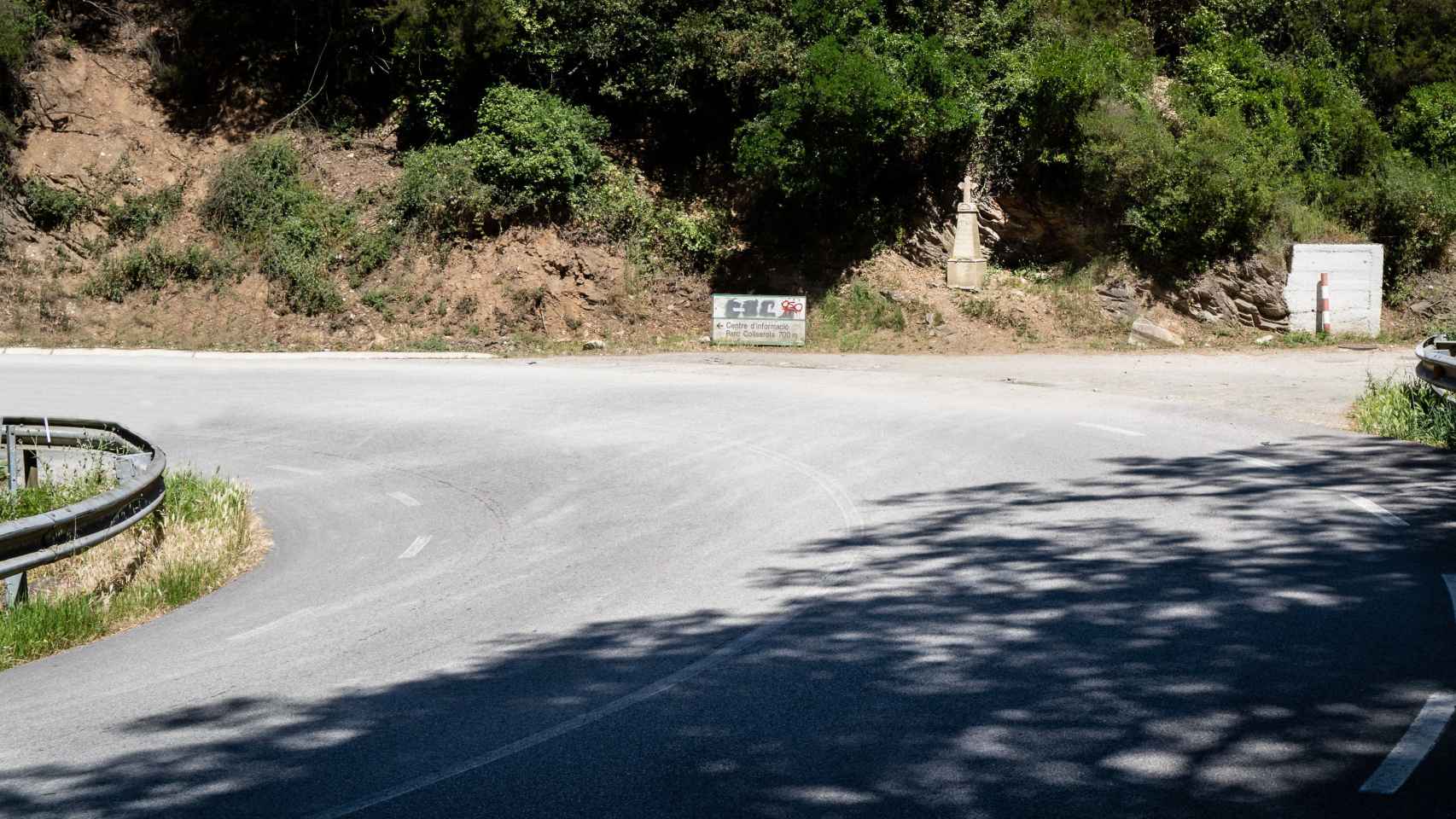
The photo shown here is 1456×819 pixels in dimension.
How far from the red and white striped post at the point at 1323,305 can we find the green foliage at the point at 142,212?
1063 inches

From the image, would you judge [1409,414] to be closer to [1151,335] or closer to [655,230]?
[1151,335]

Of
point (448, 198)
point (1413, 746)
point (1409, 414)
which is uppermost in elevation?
point (448, 198)

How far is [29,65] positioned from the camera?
33.4 m

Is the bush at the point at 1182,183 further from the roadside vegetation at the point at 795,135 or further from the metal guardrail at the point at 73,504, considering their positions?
the metal guardrail at the point at 73,504

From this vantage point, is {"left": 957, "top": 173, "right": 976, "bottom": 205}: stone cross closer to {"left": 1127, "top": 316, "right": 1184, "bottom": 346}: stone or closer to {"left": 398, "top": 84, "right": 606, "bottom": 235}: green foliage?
{"left": 1127, "top": 316, "right": 1184, "bottom": 346}: stone

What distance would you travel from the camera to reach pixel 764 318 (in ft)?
94.2

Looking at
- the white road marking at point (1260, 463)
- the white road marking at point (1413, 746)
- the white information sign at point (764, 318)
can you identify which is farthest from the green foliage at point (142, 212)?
the white road marking at point (1413, 746)

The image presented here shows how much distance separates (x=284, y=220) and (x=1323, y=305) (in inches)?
954

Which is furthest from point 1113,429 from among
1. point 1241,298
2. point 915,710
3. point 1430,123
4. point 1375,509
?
point 1430,123

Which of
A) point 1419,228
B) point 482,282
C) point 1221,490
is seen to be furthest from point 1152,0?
point 1221,490

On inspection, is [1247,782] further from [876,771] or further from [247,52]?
[247,52]

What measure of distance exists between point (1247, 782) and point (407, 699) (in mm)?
3679

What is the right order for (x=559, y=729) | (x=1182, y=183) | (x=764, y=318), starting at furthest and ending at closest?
1. (x=1182, y=183)
2. (x=764, y=318)
3. (x=559, y=729)

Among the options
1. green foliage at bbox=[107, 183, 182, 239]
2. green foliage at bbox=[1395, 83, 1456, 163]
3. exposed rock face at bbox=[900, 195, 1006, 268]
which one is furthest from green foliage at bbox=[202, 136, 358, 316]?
green foliage at bbox=[1395, 83, 1456, 163]
